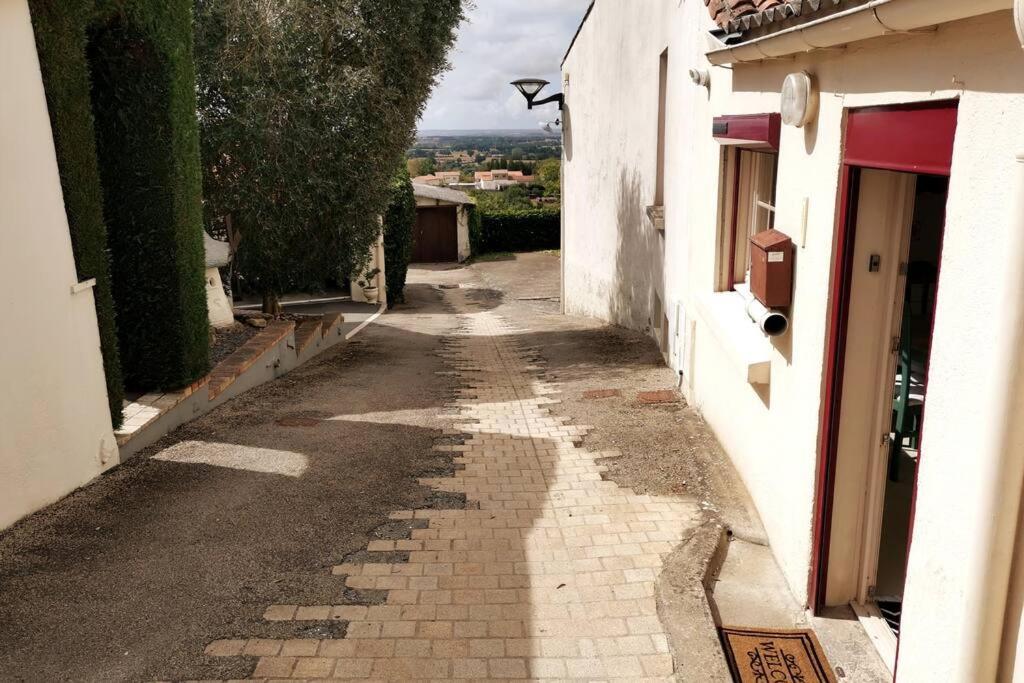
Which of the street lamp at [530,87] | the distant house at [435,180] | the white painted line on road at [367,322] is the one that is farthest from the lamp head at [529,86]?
the distant house at [435,180]

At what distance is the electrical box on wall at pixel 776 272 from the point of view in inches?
166

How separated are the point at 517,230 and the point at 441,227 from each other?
372 cm

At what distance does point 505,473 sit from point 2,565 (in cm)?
322

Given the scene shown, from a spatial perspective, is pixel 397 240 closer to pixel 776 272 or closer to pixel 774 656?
pixel 776 272

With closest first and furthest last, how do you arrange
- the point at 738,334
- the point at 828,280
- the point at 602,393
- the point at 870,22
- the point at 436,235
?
the point at 870,22 < the point at 828,280 < the point at 738,334 < the point at 602,393 < the point at 436,235

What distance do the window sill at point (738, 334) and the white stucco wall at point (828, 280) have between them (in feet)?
0.23

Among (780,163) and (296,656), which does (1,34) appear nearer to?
(296,656)

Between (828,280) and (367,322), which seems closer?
(828,280)

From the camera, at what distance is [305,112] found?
11219mm

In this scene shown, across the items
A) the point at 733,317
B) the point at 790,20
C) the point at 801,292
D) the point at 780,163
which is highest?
the point at 790,20

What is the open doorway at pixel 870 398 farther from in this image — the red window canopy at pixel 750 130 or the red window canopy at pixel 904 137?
the red window canopy at pixel 750 130

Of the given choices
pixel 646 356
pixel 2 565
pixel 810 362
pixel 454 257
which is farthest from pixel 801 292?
pixel 454 257

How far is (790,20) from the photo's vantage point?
3.88 metres

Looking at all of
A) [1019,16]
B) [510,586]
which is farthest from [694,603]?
[1019,16]
